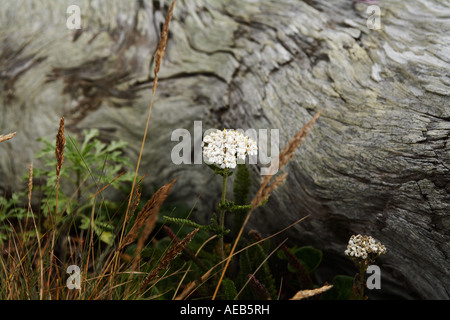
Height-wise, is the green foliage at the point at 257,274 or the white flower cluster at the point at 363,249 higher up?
the white flower cluster at the point at 363,249

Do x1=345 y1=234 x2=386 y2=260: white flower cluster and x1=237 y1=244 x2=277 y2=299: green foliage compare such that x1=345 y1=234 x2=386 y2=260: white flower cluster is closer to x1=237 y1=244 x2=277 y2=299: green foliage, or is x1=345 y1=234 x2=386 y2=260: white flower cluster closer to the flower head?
the flower head

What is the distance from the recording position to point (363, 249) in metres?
2.32

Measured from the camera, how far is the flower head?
7.63ft

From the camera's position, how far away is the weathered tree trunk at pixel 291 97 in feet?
8.61

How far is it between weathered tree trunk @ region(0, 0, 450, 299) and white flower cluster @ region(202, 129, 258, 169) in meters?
0.94

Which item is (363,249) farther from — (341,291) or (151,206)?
(151,206)

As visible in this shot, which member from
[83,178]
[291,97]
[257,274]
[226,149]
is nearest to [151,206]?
[226,149]

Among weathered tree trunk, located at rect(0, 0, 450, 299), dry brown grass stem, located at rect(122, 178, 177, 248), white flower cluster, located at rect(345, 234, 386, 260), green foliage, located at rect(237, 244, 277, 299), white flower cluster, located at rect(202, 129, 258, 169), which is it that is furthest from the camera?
weathered tree trunk, located at rect(0, 0, 450, 299)

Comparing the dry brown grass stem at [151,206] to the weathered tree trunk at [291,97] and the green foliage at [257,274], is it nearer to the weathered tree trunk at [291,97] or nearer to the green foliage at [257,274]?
the green foliage at [257,274]

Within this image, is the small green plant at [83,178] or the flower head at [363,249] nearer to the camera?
the flower head at [363,249]

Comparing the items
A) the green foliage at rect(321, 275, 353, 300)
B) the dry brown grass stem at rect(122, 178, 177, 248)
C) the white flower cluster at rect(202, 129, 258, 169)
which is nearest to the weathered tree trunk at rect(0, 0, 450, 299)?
the green foliage at rect(321, 275, 353, 300)

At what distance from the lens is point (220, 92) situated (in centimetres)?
369

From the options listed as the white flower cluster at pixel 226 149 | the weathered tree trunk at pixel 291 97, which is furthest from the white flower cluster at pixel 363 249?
the white flower cluster at pixel 226 149

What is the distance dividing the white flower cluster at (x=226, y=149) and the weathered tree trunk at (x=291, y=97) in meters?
0.94
